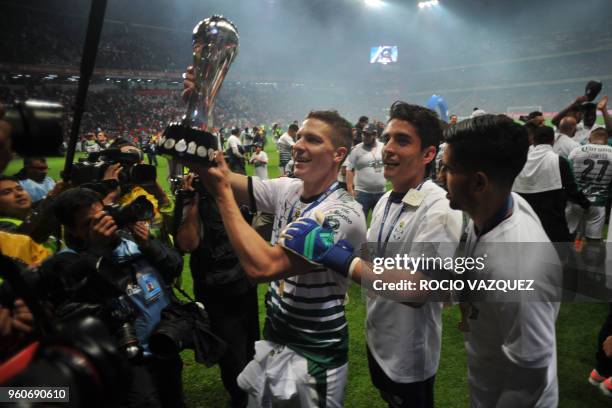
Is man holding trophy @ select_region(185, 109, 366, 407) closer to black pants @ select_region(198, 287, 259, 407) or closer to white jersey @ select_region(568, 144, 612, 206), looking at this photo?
black pants @ select_region(198, 287, 259, 407)

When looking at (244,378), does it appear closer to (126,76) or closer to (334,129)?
(334,129)

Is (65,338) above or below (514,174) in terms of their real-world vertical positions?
below

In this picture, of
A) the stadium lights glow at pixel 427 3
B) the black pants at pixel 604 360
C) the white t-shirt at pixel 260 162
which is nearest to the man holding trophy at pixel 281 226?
the black pants at pixel 604 360

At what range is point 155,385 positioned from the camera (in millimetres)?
2322

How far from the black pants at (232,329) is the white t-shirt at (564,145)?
253 inches

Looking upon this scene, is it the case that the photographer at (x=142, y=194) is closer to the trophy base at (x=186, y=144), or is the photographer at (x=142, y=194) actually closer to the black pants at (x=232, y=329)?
the black pants at (x=232, y=329)

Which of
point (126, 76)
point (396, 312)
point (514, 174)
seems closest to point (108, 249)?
point (396, 312)

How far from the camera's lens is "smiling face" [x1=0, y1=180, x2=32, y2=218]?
131 inches

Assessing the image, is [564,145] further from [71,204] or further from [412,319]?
[71,204]

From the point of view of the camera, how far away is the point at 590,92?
6613 millimetres

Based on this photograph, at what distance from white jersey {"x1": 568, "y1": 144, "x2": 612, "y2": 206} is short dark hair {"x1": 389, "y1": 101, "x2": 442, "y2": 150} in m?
4.62

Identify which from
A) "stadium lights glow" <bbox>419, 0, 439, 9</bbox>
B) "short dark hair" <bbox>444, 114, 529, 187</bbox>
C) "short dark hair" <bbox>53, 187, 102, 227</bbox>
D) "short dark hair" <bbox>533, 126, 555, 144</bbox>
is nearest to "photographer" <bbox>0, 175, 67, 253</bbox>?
"short dark hair" <bbox>53, 187, 102, 227</bbox>

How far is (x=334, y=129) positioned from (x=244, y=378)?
148 cm

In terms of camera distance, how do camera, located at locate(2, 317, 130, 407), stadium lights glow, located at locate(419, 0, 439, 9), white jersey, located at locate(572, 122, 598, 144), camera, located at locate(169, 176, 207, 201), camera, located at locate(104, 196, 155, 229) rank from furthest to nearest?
stadium lights glow, located at locate(419, 0, 439, 9), white jersey, located at locate(572, 122, 598, 144), camera, located at locate(169, 176, 207, 201), camera, located at locate(104, 196, 155, 229), camera, located at locate(2, 317, 130, 407)
